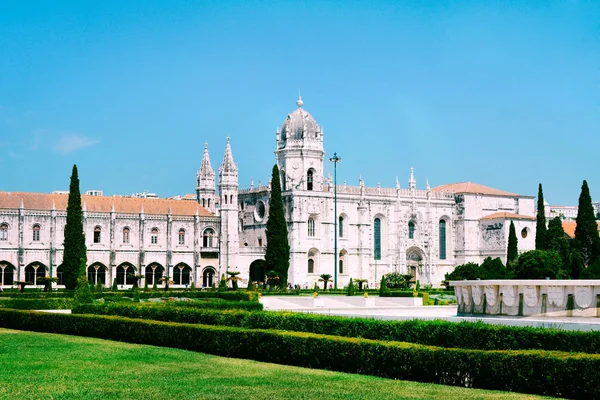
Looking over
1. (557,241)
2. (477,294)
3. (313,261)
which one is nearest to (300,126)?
(313,261)

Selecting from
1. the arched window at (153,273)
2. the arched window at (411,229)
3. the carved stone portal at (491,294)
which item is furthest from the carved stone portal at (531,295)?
the arched window at (411,229)

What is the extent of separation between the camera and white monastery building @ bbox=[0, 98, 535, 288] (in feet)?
222

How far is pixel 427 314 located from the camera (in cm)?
3114

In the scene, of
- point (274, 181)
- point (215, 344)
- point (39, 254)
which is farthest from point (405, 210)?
point (215, 344)

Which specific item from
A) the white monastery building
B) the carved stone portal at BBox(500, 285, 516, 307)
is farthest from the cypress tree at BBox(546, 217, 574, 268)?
the carved stone portal at BBox(500, 285, 516, 307)

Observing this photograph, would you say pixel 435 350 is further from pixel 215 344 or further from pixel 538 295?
pixel 538 295

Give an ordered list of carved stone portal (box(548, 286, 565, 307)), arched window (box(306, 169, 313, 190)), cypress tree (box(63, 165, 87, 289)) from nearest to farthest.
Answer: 1. carved stone portal (box(548, 286, 565, 307))
2. cypress tree (box(63, 165, 87, 289))
3. arched window (box(306, 169, 313, 190))

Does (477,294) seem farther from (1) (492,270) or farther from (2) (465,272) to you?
(1) (492,270)

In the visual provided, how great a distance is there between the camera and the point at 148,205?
239 feet

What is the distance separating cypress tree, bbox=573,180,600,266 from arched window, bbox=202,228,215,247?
29.4 meters

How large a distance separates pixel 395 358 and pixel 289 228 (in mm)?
57516

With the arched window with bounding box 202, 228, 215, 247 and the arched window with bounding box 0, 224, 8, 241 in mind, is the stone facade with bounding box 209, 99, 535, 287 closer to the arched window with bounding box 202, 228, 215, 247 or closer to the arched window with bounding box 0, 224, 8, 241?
the arched window with bounding box 202, 228, 215, 247

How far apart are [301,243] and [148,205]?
13.2m

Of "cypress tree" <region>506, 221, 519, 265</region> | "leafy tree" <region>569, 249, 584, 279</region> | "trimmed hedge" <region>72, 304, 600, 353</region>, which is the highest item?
"cypress tree" <region>506, 221, 519, 265</region>
